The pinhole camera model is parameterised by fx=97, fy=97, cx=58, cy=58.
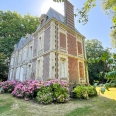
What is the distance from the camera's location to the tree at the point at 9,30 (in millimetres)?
19734

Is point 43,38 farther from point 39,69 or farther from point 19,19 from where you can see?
point 19,19

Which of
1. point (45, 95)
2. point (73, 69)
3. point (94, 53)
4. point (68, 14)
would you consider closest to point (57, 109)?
point (45, 95)

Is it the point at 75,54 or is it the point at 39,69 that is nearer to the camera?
the point at 39,69

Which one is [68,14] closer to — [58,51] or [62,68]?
[58,51]

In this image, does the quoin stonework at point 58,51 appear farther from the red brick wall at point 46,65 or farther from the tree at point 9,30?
the tree at point 9,30

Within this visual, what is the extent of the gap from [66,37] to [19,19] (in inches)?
627

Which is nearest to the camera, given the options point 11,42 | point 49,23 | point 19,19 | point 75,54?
point 49,23

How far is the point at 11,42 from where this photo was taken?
20.2 meters

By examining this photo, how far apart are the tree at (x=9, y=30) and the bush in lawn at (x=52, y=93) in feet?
52.0

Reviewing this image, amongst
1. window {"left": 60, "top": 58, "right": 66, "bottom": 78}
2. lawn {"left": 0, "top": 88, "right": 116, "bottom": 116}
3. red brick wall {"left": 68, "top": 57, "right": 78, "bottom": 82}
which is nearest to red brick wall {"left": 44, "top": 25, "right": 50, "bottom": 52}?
window {"left": 60, "top": 58, "right": 66, "bottom": 78}

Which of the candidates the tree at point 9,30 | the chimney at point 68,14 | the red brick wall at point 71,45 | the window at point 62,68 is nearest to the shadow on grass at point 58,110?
the window at point 62,68

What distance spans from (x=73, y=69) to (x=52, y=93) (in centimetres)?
422

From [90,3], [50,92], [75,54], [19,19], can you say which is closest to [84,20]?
[90,3]

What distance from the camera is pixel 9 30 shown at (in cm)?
1994
